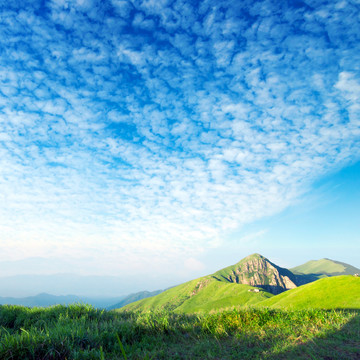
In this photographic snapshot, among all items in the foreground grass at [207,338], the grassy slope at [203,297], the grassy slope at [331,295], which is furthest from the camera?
the grassy slope at [203,297]

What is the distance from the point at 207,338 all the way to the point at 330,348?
10.9 feet

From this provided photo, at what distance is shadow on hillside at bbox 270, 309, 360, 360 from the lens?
5.71 m

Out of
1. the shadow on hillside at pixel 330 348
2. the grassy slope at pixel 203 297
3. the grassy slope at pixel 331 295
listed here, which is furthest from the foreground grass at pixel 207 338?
the grassy slope at pixel 203 297

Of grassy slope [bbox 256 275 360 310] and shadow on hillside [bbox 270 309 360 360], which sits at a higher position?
shadow on hillside [bbox 270 309 360 360]

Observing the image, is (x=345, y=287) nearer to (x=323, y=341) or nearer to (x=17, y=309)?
(x=323, y=341)

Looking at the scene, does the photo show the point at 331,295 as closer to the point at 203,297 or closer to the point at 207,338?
the point at 207,338

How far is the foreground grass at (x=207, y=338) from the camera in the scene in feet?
19.2

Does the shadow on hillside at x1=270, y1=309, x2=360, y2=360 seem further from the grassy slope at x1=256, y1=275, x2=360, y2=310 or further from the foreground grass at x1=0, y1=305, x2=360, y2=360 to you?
the grassy slope at x1=256, y1=275, x2=360, y2=310

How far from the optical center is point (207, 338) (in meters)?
7.56

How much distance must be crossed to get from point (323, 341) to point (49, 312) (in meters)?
11.9

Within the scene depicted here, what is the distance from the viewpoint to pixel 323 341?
6648 millimetres

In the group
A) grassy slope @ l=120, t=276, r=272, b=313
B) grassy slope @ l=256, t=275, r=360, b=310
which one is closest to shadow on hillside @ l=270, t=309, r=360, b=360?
grassy slope @ l=256, t=275, r=360, b=310

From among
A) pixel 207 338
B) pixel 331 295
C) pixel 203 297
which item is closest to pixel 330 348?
pixel 207 338

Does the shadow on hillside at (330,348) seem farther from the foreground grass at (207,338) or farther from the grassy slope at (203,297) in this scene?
the grassy slope at (203,297)
